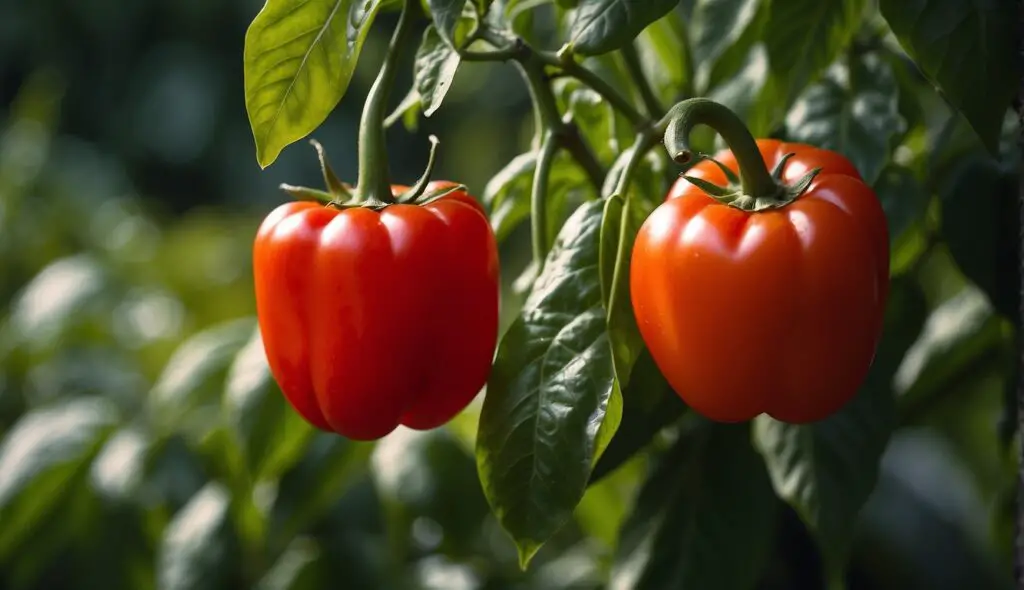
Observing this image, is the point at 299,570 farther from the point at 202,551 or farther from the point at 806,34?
the point at 806,34

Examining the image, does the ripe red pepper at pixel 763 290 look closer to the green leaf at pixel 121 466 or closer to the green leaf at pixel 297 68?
the green leaf at pixel 297 68

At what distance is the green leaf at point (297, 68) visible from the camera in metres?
0.54

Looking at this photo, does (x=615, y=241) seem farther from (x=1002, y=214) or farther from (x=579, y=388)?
(x=1002, y=214)

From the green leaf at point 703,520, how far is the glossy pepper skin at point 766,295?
0.62ft

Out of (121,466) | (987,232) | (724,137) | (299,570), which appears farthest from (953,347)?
(121,466)

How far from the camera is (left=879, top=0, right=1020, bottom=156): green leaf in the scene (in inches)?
20.7

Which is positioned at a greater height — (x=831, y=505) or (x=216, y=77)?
(x=831, y=505)

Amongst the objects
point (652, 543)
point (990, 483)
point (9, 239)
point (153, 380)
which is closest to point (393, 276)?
point (652, 543)

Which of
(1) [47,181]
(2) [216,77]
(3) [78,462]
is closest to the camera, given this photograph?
(3) [78,462]

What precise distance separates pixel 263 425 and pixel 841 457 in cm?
35

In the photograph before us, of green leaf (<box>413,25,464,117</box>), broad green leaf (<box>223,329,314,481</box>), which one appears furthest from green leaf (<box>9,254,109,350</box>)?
green leaf (<box>413,25,464,117</box>)

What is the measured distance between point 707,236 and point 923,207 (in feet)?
0.69

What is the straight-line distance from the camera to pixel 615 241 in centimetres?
55

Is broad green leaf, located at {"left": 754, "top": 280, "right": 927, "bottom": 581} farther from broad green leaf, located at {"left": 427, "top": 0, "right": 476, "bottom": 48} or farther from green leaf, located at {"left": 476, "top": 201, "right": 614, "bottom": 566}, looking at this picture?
broad green leaf, located at {"left": 427, "top": 0, "right": 476, "bottom": 48}
